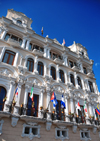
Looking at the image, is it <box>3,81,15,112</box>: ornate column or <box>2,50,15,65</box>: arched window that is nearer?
<box>3,81,15,112</box>: ornate column

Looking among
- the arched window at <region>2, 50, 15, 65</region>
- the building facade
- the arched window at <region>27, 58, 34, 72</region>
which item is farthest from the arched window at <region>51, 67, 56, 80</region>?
the arched window at <region>2, 50, 15, 65</region>

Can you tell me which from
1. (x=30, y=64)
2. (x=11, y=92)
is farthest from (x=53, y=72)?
(x=11, y=92)

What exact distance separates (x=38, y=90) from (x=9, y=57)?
Result: 5.64 m

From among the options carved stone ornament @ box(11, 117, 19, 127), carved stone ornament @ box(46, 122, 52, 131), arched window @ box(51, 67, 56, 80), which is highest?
arched window @ box(51, 67, 56, 80)

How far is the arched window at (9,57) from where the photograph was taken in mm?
13508

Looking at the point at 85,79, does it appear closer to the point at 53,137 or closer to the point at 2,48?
the point at 53,137

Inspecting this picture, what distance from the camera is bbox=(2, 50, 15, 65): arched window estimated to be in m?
13.5

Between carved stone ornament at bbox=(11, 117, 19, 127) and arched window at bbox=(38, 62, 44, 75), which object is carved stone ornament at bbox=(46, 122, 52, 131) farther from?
arched window at bbox=(38, 62, 44, 75)

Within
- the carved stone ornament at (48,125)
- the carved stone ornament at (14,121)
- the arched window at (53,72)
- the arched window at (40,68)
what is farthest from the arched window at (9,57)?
the carved stone ornament at (48,125)

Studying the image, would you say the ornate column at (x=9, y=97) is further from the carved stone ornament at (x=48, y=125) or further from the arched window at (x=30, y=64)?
the carved stone ornament at (x=48, y=125)

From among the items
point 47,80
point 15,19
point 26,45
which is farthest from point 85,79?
point 15,19

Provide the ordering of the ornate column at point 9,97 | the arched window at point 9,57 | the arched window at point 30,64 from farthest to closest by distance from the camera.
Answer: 1. the arched window at point 30,64
2. the arched window at point 9,57
3. the ornate column at point 9,97

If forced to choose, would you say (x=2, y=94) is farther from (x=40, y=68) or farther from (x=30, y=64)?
(x=40, y=68)

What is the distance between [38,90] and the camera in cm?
1334
